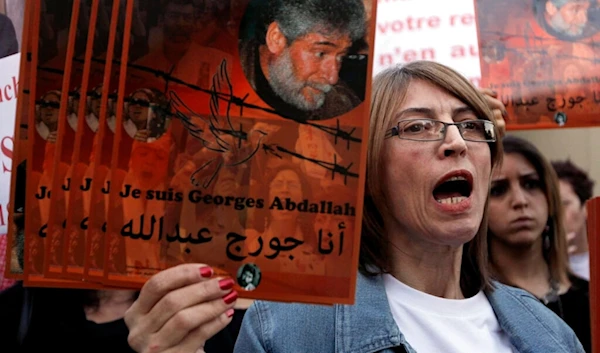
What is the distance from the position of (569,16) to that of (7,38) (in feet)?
6.34

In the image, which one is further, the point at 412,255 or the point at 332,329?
the point at 412,255

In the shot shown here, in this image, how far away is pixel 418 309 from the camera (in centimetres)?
211

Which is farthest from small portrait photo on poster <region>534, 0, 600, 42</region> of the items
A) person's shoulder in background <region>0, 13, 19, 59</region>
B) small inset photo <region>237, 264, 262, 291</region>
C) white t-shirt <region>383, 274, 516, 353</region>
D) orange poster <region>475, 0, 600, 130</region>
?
small inset photo <region>237, 264, 262, 291</region>

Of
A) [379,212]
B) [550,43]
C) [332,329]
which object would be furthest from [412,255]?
[550,43]

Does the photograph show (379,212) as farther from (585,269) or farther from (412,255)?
(585,269)

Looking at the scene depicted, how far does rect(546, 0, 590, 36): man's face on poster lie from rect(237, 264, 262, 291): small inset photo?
194 cm

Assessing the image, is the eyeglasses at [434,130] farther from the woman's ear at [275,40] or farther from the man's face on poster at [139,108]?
the man's face on poster at [139,108]

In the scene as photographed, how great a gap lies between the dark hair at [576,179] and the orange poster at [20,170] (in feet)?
11.2

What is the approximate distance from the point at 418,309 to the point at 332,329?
24cm

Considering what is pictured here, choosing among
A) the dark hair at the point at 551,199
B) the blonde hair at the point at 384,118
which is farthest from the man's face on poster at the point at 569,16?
the blonde hair at the point at 384,118

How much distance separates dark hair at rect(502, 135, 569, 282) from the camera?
3.51 meters

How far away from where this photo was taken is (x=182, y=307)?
61.9 inches

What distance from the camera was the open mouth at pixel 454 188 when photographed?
2131 millimetres

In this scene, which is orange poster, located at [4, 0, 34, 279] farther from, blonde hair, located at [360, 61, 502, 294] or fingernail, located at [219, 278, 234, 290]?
blonde hair, located at [360, 61, 502, 294]
